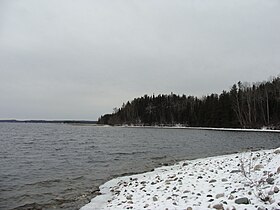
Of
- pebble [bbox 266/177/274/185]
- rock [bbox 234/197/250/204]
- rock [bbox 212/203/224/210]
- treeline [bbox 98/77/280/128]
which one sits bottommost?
rock [bbox 212/203/224/210]

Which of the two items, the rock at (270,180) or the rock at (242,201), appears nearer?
the rock at (242,201)

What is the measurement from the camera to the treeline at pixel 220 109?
290ft

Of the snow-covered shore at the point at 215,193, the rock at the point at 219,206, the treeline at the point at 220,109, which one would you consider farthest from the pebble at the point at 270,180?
the treeline at the point at 220,109

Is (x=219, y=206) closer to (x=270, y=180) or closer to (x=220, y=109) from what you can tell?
(x=270, y=180)

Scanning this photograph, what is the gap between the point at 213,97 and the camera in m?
116

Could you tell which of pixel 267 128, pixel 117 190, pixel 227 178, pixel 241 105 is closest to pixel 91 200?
pixel 117 190

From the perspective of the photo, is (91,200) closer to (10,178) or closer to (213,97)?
(10,178)

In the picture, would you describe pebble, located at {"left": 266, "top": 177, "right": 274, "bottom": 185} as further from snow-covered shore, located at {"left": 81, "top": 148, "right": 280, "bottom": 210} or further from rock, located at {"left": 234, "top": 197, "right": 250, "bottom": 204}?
rock, located at {"left": 234, "top": 197, "right": 250, "bottom": 204}

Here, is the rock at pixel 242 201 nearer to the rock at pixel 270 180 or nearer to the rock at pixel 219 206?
the rock at pixel 219 206

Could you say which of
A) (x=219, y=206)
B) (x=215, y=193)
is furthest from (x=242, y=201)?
(x=215, y=193)

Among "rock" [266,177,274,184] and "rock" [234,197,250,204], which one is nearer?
"rock" [234,197,250,204]

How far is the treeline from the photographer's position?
88250 millimetres

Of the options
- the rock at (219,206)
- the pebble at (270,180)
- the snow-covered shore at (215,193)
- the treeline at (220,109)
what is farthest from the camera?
the treeline at (220,109)

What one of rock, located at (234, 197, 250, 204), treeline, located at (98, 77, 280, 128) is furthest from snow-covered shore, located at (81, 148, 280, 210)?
treeline, located at (98, 77, 280, 128)
